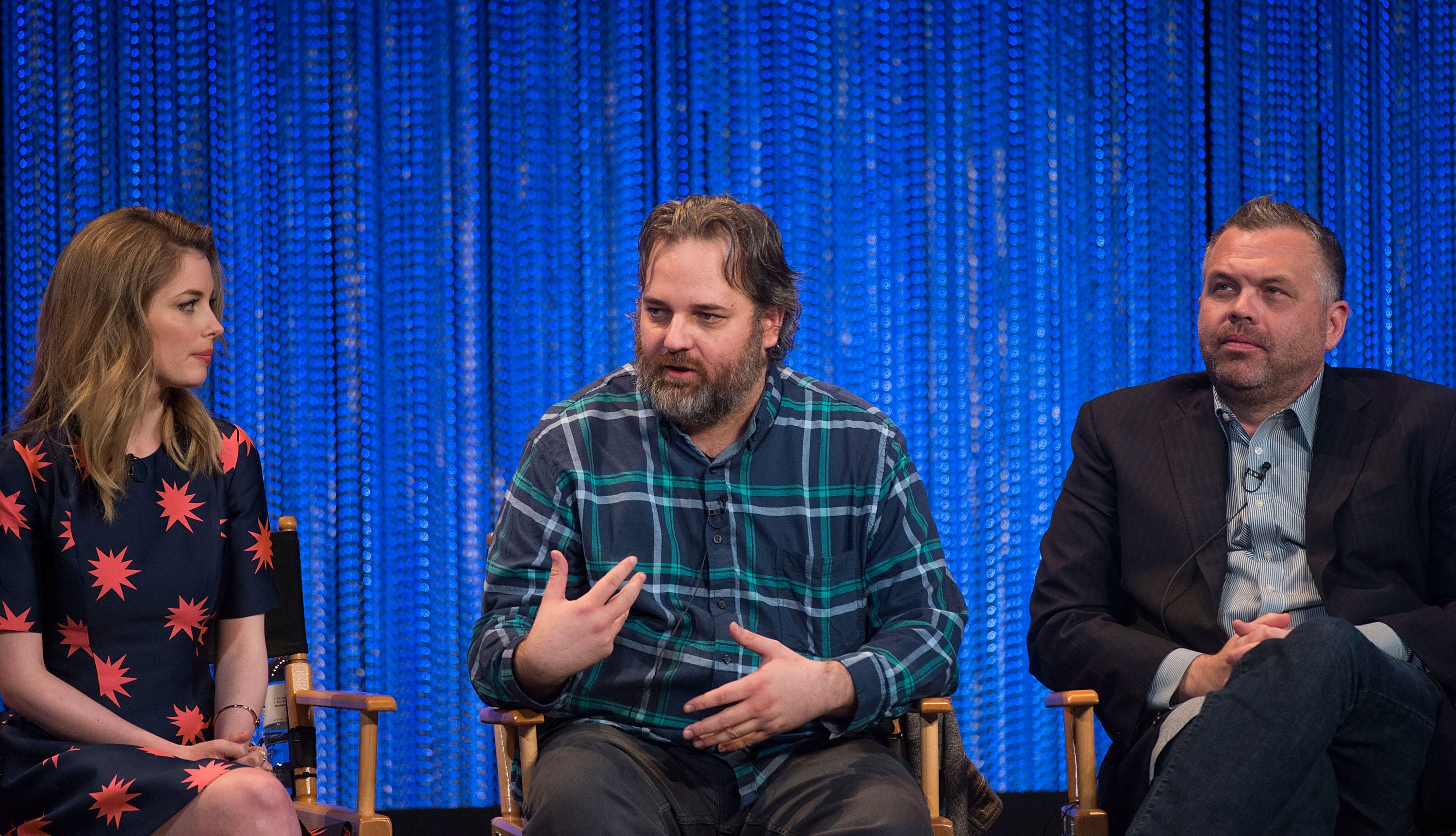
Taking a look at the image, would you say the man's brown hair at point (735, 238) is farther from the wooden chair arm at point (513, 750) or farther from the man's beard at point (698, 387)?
the wooden chair arm at point (513, 750)

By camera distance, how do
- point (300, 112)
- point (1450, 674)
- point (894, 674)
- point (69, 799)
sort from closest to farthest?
point (69, 799) → point (894, 674) → point (1450, 674) → point (300, 112)

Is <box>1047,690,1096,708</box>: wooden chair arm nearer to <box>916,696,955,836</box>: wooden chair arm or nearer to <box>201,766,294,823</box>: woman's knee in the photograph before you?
<box>916,696,955,836</box>: wooden chair arm

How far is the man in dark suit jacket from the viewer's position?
196 centimetres

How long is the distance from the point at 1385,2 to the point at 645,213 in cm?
221

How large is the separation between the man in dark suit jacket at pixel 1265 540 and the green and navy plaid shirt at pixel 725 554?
15.1 inches

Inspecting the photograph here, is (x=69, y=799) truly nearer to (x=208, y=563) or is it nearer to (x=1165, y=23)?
(x=208, y=563)

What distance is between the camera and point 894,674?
199 cm

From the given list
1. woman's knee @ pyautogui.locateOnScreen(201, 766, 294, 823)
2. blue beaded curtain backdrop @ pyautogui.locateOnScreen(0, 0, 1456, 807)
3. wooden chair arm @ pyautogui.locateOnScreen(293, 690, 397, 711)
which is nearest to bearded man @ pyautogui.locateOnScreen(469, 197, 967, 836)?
wooden chair arm @ pyautogui.locateOnScreen(293, 690, 397, 711)

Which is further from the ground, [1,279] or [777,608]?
[1,279]

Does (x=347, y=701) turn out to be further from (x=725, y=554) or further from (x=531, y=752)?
(x=725, y=554)

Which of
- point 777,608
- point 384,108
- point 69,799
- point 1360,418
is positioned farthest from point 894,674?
point 384,108

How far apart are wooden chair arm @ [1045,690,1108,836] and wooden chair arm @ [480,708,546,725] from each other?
931 millimetres

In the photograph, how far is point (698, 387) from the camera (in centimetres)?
212

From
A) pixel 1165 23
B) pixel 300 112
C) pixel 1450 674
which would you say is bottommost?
pixel 1450 674
